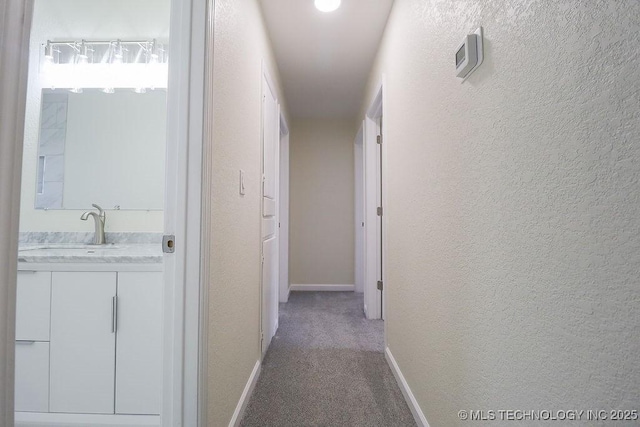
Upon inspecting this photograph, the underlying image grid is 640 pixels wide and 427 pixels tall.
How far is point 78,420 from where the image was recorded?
1319mm

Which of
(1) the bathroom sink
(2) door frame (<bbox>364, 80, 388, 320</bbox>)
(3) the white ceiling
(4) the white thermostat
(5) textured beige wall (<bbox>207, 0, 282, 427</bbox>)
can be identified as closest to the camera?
(4) the white thermostat

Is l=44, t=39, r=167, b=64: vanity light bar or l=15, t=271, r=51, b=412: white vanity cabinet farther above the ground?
l=44, t=39, r=167, b=64: vanity light bar

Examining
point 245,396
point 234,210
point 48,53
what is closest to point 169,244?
point 234,210

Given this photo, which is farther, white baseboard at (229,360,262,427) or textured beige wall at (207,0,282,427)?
white baseboard at (229,360,262,427)

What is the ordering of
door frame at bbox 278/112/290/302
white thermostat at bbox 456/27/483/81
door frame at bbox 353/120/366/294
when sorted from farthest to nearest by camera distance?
1. door frame at bbox 353/120/366/294
2. door frame at bbox 278/112/290/302
3. white thermostat at bbox 456/27/483/81

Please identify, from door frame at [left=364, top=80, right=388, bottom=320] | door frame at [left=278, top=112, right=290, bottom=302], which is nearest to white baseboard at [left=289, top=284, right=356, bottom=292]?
door frame at [left=278, top=112, right=290, bottom=302]

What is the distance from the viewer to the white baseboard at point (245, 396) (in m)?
1.29

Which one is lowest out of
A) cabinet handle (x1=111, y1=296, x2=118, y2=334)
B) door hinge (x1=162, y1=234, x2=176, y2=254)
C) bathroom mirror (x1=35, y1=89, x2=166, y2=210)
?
cabinet handle (x1=111, y1=296, x2=118, y2=334)

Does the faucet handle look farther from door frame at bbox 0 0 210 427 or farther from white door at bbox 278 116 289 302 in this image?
white door at bbox 278 116 289 302

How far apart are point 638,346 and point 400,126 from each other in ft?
4.71

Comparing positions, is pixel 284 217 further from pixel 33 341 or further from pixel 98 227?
pixel 33 341

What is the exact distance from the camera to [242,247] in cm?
146

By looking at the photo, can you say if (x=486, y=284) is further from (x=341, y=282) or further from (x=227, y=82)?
(x=341, y=282)

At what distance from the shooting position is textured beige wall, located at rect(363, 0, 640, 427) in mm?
471
